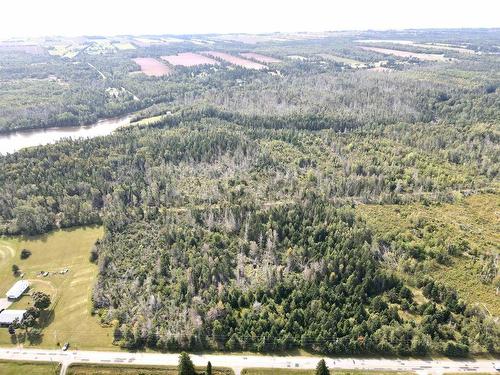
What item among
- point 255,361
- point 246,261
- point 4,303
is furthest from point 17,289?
point 255,361

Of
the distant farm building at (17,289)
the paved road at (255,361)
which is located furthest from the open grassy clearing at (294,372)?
the distant farm building at (17,289)

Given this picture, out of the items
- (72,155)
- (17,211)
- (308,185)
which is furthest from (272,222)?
(72,155)

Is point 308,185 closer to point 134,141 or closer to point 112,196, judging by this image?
point 112,196

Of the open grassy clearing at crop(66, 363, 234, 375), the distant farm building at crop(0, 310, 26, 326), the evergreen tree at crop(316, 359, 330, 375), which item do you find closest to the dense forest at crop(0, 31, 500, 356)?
the open grassy clearing at crop(66, 363, 234, 375)

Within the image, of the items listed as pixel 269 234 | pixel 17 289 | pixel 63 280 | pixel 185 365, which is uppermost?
pixel 269 234

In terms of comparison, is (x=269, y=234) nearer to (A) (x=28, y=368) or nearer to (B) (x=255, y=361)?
(B) (x=255, y=361)

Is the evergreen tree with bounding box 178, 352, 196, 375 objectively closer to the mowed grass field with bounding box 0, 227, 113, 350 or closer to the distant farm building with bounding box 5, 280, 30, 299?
the mowed grass field with bounding box 0, 227, 113, 350
